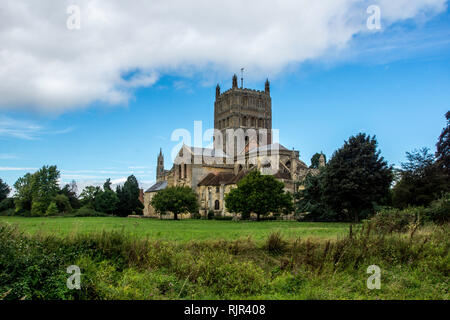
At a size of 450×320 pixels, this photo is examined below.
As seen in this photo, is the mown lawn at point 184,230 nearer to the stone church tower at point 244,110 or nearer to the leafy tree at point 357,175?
the leafy tree at point 357,175

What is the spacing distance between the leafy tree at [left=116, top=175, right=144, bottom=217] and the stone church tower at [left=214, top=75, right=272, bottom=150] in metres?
23.4

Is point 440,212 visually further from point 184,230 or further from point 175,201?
point 175,201

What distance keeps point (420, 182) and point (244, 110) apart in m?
62.4

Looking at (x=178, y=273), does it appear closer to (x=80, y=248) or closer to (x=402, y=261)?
(x=80, y=248)

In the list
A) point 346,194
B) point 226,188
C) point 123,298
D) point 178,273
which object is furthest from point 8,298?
point 226,188

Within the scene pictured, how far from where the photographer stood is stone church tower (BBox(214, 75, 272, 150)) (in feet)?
294

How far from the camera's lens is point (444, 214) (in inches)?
789

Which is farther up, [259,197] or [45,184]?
[45,184]

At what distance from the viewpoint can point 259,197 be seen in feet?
139

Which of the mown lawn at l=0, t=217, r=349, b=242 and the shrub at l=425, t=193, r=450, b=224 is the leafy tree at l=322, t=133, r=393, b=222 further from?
the shrub at l=425, t=193, r=450, b=224

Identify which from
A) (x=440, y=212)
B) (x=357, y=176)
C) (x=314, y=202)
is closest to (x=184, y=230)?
(x=440, y=212)

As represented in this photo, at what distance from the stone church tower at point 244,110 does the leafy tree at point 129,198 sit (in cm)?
2342

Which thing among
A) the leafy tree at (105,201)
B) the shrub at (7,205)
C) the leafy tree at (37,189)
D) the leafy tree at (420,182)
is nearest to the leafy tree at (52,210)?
the leafy tree at (37,189)

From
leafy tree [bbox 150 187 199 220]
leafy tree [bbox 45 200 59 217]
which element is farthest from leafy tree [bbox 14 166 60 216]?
leafy tree [bbox 150 187 199 220]
